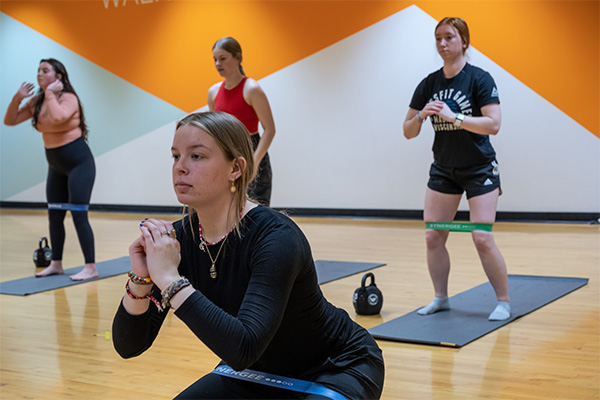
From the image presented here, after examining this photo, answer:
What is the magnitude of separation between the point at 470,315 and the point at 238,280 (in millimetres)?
2251

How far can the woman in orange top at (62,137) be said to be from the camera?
15.1 feet

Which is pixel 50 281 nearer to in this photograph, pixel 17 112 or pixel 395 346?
pixel 17 112

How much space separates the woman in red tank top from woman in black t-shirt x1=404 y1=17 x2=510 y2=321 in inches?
35.3

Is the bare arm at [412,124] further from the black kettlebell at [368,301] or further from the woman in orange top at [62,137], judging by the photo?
the woman in orange top at [62,137]

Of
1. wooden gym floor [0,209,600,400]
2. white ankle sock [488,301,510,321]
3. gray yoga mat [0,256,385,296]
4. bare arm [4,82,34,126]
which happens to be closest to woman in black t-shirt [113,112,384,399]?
wooden gym floor [0,209,600,400]

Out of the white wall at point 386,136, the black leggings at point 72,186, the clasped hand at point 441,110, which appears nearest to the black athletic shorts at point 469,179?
the clasped hand at point 441,110

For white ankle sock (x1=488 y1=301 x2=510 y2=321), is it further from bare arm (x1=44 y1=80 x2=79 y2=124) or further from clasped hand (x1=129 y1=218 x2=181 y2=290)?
bare arm (x1=44 y1=80 x2=79 y2=124)

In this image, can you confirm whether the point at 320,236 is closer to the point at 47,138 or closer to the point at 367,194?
the point at 367,194

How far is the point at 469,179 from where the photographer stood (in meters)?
3.36

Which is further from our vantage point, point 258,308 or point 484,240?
point 484,240

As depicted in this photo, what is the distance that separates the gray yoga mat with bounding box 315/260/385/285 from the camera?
465 cm

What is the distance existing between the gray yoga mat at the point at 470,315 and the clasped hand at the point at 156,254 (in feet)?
6.24

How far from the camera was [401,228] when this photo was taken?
6980mm

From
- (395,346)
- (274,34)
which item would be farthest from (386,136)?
(395,346)
